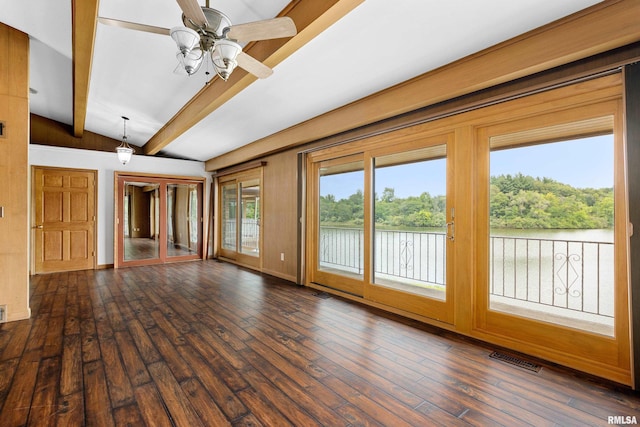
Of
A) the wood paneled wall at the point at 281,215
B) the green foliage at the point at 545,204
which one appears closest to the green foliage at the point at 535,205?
the green foliage at the point at 545,204

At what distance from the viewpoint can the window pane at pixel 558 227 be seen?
7.70 feet

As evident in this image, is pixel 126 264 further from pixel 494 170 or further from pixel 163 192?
pixel 494 170

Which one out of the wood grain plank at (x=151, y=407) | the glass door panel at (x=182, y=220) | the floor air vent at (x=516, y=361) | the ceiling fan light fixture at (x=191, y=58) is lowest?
the floor air vent at (x=516, y=361)

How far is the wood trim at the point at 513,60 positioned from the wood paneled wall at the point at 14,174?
3698 mm

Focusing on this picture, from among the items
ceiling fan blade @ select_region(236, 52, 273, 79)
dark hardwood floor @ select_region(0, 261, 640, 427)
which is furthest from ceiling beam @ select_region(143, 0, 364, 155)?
dark hardwood floor @ select_region(0, 261, 640, 427)

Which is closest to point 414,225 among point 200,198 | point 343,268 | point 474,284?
point 474,284

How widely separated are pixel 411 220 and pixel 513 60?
2007 mm

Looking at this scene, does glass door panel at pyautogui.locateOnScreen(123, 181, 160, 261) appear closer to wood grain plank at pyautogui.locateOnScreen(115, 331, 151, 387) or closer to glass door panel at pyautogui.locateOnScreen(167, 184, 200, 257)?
glass door panel at pyautogui.locateOnScreen(167, 184, 200, 257)

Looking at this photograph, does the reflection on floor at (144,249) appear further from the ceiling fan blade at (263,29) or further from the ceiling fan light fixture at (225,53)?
the ceiling fan blade at (263,29)

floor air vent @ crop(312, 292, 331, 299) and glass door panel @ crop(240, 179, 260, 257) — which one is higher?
glass door panel @ crop(240, 179, 260, 257)

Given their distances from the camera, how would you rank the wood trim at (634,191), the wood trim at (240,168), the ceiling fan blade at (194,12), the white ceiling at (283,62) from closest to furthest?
the ceiling fan blade at (194,12)
the wood trim at (634,191)
the white ceiling at (283,62)
the wood trim at (240,168)

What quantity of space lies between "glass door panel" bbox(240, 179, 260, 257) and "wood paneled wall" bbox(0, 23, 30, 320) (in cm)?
358

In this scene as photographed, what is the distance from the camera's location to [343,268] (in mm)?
4820

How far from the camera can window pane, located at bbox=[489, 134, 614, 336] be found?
2346 millimetres
